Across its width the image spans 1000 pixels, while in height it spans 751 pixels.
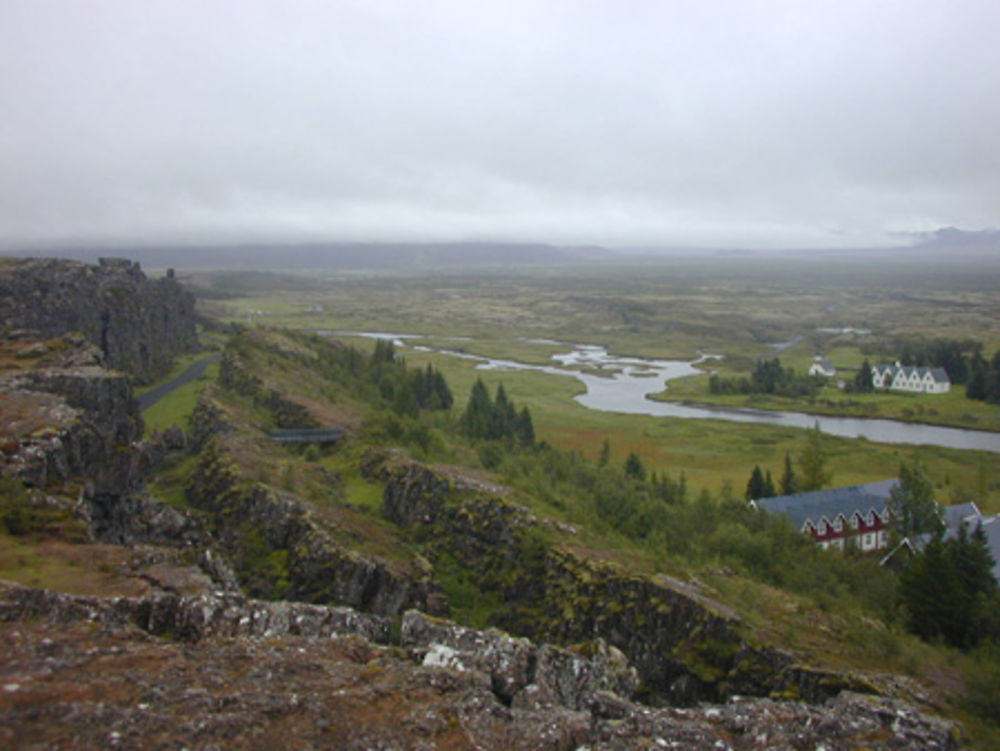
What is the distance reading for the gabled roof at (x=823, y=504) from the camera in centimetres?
4431

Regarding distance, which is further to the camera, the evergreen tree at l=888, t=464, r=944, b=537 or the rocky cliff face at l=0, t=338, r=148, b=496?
the evergreen tree at l=888, t=464, r=944, b=537

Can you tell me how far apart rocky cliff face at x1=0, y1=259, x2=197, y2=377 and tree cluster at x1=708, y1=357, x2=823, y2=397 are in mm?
80253

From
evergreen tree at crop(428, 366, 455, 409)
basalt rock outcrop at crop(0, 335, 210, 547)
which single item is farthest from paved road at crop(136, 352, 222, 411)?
evergreen tree at crop(428, 366, 455, 409)

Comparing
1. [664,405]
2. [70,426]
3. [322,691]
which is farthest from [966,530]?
[664,405]

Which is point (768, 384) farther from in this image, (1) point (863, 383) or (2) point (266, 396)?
(2) point (266, 396)

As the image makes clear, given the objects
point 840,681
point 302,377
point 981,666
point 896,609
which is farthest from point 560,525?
point 302,377

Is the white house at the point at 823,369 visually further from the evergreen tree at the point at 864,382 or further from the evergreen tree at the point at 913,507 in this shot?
the evergreen tree at the point at 913,507

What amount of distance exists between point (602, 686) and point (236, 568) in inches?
582

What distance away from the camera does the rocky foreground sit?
964cm

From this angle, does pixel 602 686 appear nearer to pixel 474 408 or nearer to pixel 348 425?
pixel 348 425

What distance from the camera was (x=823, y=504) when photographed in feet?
150

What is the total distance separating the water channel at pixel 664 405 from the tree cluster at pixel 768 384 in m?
9.41

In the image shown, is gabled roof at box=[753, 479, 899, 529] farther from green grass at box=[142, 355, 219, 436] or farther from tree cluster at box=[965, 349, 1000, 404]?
tree cluster at box=[965, 349, 1000, 404]

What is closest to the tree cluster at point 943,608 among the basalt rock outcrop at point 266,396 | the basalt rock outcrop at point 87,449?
the basalt rock outcrop at point 87,449
